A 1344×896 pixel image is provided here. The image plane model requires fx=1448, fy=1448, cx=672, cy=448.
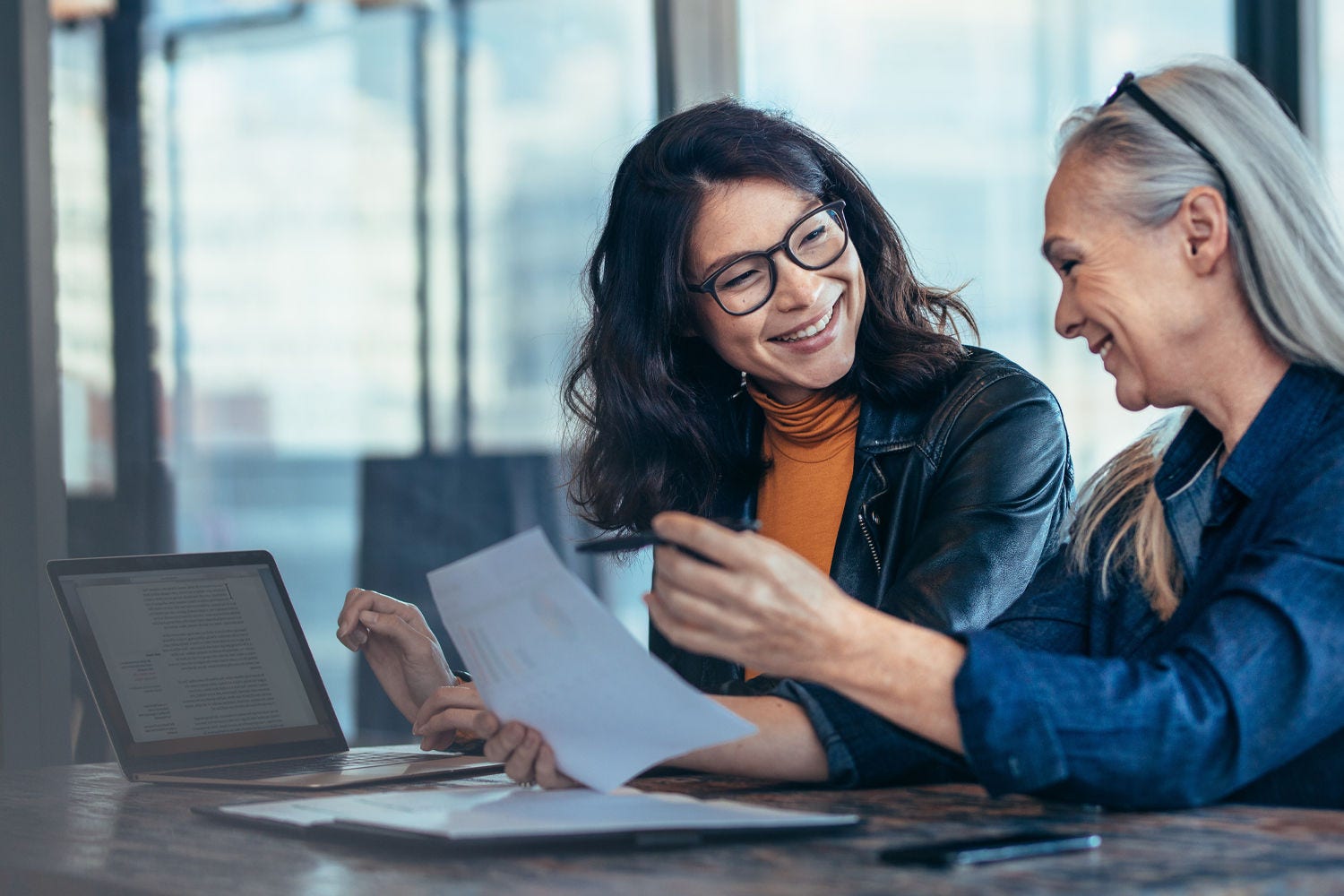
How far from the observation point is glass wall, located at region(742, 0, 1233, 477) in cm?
475

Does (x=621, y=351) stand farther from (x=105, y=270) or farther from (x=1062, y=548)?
(x=105, y=270)

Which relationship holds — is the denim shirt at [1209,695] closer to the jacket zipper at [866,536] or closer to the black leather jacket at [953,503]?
the black leather jacket at [953,503]

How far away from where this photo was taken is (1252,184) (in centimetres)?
124

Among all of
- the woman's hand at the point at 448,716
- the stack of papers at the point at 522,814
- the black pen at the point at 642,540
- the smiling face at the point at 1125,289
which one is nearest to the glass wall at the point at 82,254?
the woman's hand at the point at 448,716

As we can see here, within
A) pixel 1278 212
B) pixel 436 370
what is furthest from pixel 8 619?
pixel 1278 212

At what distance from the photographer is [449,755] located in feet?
5.56

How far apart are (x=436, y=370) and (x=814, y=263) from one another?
1715 millimetres

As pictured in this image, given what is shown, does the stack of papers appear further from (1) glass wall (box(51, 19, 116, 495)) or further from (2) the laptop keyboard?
(1) glass wall (box(51, 19, 116, 495))

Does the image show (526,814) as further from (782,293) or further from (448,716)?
(782,293)

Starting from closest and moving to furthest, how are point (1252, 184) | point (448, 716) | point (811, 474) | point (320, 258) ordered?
point (1252, 184), point (448, 716), point (811, 474), point (320, 258)

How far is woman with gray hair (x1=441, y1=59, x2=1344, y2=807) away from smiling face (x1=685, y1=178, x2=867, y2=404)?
449 mm

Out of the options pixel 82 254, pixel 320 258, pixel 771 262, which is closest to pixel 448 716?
pixel 771 262

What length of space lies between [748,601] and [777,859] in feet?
0.61

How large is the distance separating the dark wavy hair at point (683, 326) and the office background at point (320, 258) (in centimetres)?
26
